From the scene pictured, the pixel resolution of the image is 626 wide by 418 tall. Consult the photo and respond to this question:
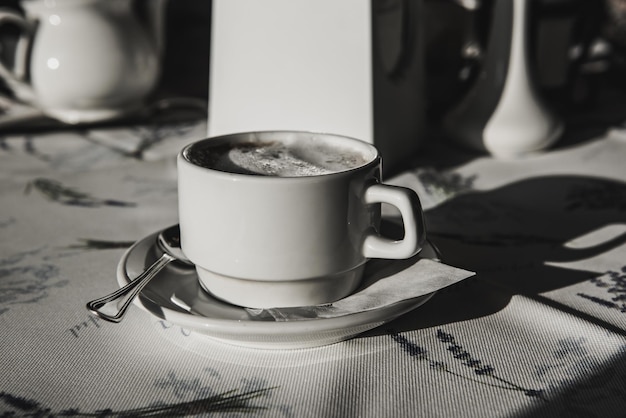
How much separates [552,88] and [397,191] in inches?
18.2

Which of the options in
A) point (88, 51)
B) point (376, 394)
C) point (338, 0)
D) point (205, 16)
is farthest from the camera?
point (205, 16)

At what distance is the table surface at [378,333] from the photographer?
0.77ft

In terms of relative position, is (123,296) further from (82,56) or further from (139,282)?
(82,56)

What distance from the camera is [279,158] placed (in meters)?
0.31

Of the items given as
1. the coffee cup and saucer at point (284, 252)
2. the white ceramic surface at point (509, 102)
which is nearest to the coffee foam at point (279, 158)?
the coffee cup and saucer at point (284, 252)

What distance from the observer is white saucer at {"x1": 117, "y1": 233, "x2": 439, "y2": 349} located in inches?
9.6

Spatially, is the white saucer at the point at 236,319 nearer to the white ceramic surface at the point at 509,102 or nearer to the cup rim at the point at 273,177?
the cup rim at the point at 273,177

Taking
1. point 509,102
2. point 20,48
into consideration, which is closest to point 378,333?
point 509,102

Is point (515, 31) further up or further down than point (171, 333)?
further up

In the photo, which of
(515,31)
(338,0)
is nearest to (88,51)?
(338,0)

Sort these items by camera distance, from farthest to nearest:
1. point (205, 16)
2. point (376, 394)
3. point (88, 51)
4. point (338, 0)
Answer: point (205, 16) → point (88, 51) → point (338, 0) → point (376, 394)

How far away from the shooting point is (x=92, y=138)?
1.97 feet

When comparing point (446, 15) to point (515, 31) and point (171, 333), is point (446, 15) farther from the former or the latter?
point (171, 333)

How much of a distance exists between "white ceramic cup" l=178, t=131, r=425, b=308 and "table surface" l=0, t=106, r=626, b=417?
3 cm
